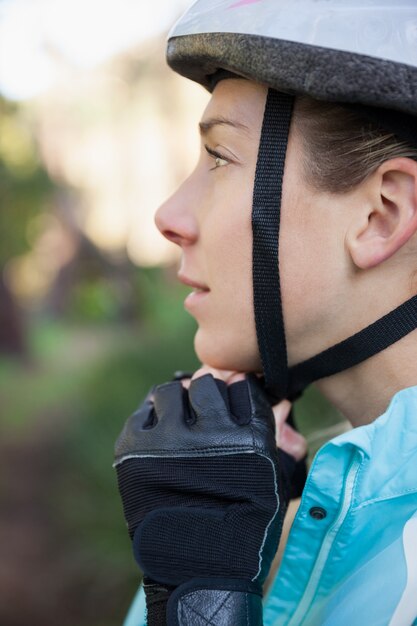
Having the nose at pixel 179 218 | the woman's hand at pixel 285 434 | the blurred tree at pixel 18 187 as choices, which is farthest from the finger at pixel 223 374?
the blurred tree at pixel 18 187

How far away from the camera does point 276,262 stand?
5.96ft

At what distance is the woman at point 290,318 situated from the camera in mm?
1585

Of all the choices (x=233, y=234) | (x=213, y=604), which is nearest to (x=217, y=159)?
(x=233, y=234)

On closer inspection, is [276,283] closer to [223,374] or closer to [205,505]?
[223,374]

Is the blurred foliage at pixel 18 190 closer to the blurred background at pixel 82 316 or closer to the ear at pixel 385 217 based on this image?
the blurred background at pixel 82 316

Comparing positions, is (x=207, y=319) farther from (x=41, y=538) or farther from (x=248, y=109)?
(x=41, y=538)

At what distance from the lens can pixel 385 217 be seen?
1754 mm

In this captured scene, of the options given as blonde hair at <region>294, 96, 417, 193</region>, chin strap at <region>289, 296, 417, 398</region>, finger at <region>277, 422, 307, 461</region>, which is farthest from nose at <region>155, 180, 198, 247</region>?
finger at <region>277, 422, 307, 461</region>

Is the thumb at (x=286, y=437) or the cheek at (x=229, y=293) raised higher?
the cheek at (x=229, y=293)

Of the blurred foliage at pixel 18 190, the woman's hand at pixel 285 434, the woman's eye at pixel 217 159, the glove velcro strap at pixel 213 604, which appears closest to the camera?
the glove velcro strap at pixel 213 604

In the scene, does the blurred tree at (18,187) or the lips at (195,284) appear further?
the blurred tree at (18,187)

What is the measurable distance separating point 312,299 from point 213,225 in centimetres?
32

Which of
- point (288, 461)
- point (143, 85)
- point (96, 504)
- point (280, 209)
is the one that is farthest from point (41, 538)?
point (143, 85)

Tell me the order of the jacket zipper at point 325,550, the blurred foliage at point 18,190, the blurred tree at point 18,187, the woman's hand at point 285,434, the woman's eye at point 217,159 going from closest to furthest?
the jacket zipper at point 325,550
the woman's eye at point 217,159
the woman's hand at point 285,434
the blurred tree at point 18,187
the blurred foliage at point 18,190
